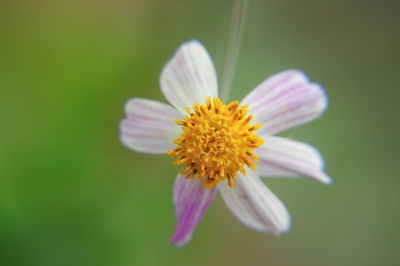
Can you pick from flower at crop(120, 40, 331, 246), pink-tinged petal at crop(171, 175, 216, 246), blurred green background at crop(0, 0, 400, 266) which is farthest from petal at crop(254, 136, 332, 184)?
blurred green background at crop(0, 0, 400, 266)

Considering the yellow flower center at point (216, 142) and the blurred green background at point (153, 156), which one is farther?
the blurred green background at point (153, 156)

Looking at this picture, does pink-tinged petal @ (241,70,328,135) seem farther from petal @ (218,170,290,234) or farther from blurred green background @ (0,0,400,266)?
blurred green background @ (0,0,400,266)

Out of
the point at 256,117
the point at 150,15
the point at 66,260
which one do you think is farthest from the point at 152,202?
the point at 150,15

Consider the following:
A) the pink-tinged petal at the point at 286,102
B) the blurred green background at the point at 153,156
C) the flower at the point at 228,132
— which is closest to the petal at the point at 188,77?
the flower at the point at 228,132

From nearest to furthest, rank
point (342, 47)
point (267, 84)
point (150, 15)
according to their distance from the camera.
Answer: point (267, 84) → point (150, 15) → point (342, 47)

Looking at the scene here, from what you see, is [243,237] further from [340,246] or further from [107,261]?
[107,261]

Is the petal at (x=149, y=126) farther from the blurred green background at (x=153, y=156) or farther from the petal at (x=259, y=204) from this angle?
the blurred green background at (x=153, y=156)

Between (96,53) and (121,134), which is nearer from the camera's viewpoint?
(121,134)
